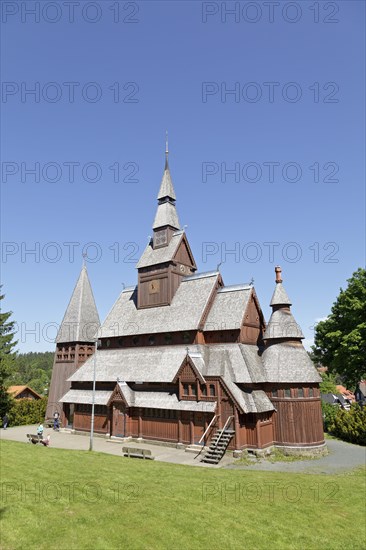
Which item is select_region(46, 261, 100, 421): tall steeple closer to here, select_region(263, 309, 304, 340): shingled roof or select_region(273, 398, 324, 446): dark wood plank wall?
select_region(263, 309, 304, 340): shingled roof

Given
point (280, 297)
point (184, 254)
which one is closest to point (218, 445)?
point (280, 297)

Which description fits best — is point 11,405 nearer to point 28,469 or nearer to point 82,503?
point 28,469

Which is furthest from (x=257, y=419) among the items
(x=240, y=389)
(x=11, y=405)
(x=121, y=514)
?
(x=11, y=405)

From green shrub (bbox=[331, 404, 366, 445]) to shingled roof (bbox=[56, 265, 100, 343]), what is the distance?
30292 mm

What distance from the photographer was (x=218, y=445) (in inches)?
1198

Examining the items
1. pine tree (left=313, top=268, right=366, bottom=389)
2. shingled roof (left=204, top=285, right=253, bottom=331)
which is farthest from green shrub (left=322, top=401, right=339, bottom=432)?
shingled roof (left=204, top=285, right=253, bottom=331)

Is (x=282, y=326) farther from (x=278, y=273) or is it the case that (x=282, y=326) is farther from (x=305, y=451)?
(x=305, y=451)

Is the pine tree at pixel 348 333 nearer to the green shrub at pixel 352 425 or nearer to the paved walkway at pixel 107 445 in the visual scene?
the green shrub at pixel 352 425

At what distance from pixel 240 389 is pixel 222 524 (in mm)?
18472

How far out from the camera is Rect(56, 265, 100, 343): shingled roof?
1957 inches

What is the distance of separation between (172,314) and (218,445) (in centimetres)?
1497

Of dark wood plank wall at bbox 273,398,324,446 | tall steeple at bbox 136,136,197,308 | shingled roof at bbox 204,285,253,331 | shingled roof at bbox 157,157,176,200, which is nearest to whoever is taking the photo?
dark wood plank wall at bbox 273,398,324,446

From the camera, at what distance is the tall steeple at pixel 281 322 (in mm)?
35656

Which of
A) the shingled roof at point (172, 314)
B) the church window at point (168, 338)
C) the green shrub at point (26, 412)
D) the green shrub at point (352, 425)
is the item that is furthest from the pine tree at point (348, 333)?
the green shrub at point (26, 412)
